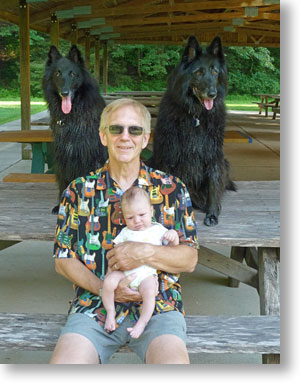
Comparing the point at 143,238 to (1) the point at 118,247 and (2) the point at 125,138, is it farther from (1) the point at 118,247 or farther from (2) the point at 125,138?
(2) the point at 125,138

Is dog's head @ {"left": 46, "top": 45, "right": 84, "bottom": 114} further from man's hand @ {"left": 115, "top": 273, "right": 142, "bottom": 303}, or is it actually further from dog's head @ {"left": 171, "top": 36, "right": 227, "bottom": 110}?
man's hand @ {"left": 115, "top": 273, "right": 142, "bottom": 303}

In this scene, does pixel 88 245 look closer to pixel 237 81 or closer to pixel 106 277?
pixel 106 277

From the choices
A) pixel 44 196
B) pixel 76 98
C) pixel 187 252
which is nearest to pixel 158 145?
pixel 76 98

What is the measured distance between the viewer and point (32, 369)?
182 cm

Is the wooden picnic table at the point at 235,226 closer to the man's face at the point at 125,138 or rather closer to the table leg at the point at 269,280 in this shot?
the table leg at the point at 269,280

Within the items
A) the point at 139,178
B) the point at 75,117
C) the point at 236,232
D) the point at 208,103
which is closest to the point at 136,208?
the point at 139,178

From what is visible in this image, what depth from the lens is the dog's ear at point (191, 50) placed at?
112 inches

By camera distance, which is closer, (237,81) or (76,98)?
(76,98)

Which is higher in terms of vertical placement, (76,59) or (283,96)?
(76,59)

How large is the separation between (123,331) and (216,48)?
172 centimetres

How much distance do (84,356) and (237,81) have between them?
26825 millimetres

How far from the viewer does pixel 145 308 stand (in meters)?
1.96

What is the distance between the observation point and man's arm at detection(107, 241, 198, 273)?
2008 mm

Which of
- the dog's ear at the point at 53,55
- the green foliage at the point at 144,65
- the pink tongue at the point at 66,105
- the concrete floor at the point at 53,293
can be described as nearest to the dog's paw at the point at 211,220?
the concrete floor at the point at 53,293
